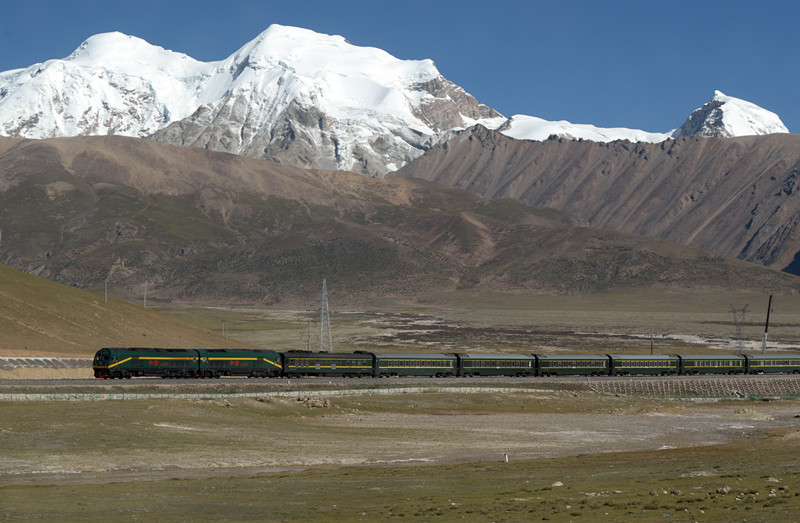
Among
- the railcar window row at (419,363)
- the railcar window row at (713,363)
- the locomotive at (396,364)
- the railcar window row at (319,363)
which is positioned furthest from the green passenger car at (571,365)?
the railcar window row at (319,363)

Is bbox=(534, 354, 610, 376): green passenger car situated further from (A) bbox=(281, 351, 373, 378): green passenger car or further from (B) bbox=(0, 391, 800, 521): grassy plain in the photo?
(B) bbox=(0, 391, 800, 521): grassy plain

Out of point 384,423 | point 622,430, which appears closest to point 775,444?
point 622,430

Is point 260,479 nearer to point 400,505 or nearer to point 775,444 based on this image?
point 400,505

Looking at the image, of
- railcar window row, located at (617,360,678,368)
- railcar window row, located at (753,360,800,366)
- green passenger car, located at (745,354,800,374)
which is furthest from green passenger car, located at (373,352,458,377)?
railcar window row, located at (753,360,800,366)

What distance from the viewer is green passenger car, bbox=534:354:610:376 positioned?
11244 centimetres

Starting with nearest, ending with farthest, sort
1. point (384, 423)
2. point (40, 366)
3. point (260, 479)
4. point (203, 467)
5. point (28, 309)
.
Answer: point (260, 479)
point (203, 467)
point (384, 423)
point (40, 366)
point (28, 309)

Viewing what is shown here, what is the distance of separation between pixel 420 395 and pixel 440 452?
103 ft

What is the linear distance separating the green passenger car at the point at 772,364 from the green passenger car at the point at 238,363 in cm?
6044

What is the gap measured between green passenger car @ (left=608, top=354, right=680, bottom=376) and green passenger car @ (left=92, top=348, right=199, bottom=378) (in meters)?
49.6

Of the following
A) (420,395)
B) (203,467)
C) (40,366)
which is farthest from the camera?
(40,366)

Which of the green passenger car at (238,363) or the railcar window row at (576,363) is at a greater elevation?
the green passenger car at (238,363)

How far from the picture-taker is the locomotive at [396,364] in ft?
307

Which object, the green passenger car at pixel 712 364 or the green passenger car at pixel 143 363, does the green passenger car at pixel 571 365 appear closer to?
the green passenger car at pixel 712 364

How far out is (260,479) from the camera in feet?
152
